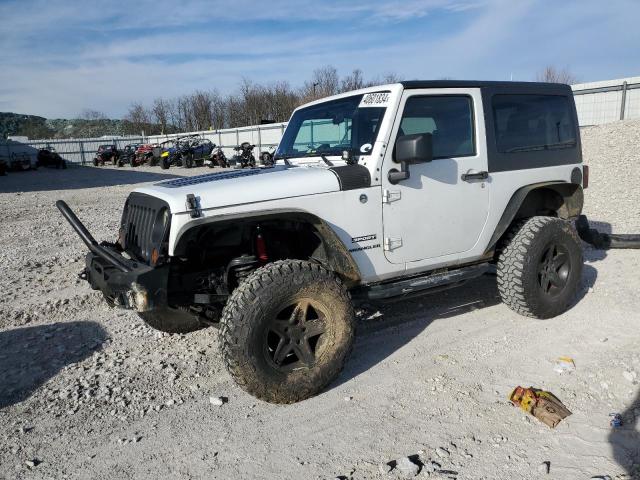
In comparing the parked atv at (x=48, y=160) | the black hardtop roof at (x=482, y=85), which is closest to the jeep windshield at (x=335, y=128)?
the black hardtop roof at (x=482, y=85)

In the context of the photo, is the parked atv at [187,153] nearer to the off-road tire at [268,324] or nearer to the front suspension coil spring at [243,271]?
the front suspension coil spring at [243,271]

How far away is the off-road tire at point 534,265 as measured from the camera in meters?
4.57

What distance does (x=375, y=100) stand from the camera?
159 inches

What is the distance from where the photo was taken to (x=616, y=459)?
2.82 meters

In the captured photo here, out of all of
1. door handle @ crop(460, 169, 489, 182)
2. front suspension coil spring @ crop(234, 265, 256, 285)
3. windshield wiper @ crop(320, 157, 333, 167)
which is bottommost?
front suspension coil spring @ crop(234, 265, 256, 285)

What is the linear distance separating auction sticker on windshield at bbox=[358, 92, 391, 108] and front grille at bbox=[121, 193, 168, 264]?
1.79 m

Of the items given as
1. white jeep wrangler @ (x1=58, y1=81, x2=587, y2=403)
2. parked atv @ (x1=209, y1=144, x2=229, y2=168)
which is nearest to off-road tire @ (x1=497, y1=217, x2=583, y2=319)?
white jeep wrangler @ (x1=58, y1=81, x2=587, y2=403)

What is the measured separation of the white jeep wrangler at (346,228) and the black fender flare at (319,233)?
0.01 meters

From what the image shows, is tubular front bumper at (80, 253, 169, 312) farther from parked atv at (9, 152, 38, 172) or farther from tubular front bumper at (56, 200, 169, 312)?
parked atv at (9, 152, 38, 172)

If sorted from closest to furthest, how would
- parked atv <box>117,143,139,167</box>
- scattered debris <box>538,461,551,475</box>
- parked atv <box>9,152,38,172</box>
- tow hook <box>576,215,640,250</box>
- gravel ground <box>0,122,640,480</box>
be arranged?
scattered debris <box>538,461,551,475</box> < gravel ground <box>0,122,640,480</box> < tow hook <box>576,215,640,250</box> < parked atv <box>9,152,38,172</box> < parked atv <box>117,143,139,167</box>

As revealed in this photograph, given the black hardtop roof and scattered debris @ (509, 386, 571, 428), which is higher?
the black hardtop roof

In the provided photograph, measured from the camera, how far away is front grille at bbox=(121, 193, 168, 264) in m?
3.46

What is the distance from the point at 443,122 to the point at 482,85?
0.59 metres

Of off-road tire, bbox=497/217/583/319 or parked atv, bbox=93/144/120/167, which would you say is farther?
parked atv, bbox=93/144/120/167
